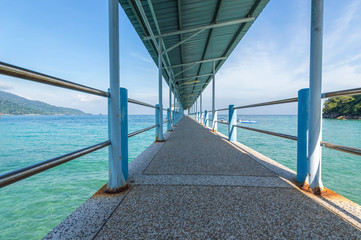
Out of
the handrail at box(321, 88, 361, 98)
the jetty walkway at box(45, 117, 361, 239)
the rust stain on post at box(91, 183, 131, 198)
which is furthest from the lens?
the rust stain on post at box(91, 183, 131, 198)

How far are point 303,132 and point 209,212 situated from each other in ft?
3.85

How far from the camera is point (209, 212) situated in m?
1.03

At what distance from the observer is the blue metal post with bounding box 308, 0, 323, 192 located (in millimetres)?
1306

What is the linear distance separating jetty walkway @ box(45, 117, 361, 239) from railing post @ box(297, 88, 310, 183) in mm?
166

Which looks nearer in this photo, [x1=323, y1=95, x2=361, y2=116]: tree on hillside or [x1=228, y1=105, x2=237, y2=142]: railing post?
[x1=228, y1=105, x2=237, y2=142]: railing post

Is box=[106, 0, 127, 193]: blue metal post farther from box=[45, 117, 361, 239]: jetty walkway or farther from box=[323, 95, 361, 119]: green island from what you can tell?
box=[323, 95, 361, 119]: green island

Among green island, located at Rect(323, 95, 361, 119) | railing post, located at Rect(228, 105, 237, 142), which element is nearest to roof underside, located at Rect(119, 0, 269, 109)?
railing post, located at Rect(228, 105, 237, 142)

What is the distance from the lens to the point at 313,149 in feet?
4.35

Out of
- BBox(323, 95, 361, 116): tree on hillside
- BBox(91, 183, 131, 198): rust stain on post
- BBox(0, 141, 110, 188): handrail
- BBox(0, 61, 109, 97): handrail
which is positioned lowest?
BBox(91, 183, 131, 198): rust stain on post

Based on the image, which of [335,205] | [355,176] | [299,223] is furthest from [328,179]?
[299,223]

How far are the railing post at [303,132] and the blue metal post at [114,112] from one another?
1.64 metres

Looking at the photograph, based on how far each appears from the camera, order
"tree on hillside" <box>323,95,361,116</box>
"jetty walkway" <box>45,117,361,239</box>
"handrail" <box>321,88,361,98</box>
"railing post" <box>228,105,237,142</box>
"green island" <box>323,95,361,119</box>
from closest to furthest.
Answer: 1. "jetty walkway" <box>45,117,361,239</box>
2. "handrail" <box>321,88,361,98</box>
3. "railing post" <box>228,105,237,142</box>
4. "tree on hillside" <box>323,95,361,116</box>
5. "green island" <box>323,95,361,119</box>

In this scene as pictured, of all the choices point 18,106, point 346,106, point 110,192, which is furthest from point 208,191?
point 346,106

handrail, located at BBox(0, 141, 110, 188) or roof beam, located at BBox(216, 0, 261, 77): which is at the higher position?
roof beam, located at BBox(216, 0, 261, 77)
